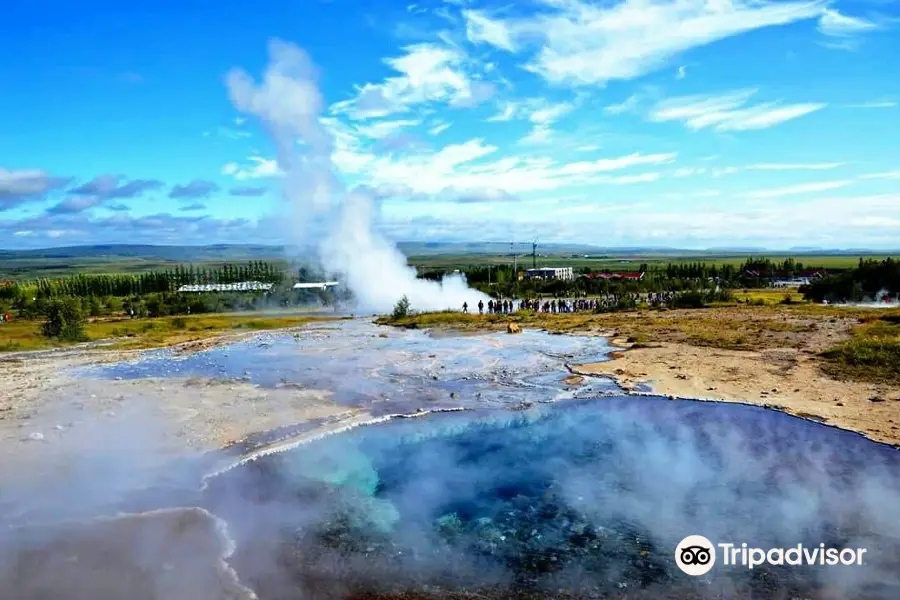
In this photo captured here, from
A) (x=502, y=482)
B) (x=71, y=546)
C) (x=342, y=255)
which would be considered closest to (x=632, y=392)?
(x=502, y=482)

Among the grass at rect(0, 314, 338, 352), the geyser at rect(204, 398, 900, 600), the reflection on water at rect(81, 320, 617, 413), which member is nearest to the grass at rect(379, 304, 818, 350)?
the reflection on water at rect(81, 320, 617, 413)

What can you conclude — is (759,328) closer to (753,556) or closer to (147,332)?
(753,556)

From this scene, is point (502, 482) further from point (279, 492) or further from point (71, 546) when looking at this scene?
point (71, 546)

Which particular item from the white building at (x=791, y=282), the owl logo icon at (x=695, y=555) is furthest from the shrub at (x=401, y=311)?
the white building at (x=791, y=282)

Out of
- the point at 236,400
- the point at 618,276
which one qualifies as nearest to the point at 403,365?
the point at 236,400

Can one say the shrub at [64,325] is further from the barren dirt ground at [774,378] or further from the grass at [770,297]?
the grass at [770,297]
